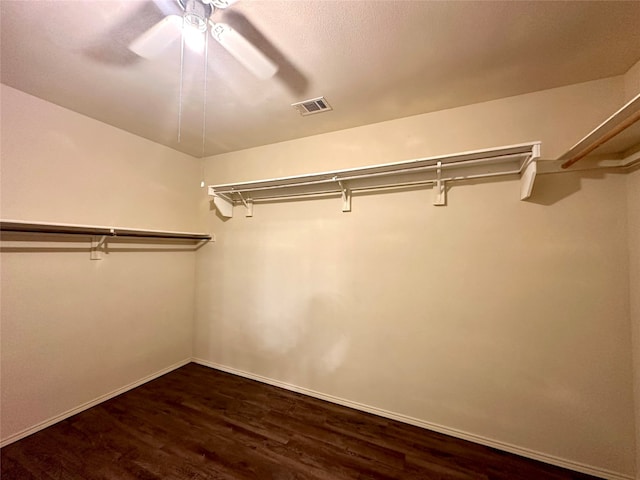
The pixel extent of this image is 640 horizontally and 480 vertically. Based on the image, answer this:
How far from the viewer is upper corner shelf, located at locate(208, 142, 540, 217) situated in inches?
64.9

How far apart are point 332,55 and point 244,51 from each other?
0.51 metres

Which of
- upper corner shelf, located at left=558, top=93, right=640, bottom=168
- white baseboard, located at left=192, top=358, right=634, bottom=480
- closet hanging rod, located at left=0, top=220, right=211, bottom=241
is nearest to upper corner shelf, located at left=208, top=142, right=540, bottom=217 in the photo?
upper corner shelf, located at left=558, top=93, right=640, bottom=168

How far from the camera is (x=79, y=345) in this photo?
2137 millimetres

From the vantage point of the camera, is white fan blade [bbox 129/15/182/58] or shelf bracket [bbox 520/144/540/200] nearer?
white fan blade [bbox 129/15/182/58]

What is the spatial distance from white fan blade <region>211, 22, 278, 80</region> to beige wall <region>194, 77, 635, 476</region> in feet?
3.27

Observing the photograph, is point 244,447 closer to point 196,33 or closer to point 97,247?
point 97,247

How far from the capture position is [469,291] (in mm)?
1894

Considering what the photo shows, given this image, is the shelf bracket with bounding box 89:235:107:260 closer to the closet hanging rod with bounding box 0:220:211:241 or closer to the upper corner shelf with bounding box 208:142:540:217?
the closet hanging rod with bounding box 0:220:211:241

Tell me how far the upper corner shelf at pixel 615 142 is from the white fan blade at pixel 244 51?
5.62ft

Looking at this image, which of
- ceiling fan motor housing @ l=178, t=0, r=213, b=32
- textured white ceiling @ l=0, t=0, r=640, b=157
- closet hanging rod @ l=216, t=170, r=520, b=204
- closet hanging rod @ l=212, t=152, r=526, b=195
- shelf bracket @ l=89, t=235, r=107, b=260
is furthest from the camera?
shelf bracket @ l=89, t=235, r=107, b=260

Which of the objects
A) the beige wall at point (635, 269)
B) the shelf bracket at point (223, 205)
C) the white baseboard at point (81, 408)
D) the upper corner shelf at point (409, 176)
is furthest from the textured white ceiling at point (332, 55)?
the white baseboard at point (81, 408)

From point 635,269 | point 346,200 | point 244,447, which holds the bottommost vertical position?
point 244,447

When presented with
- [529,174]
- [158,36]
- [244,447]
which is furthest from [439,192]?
[244,447]

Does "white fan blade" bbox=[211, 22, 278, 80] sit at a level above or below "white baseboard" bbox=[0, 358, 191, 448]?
above
